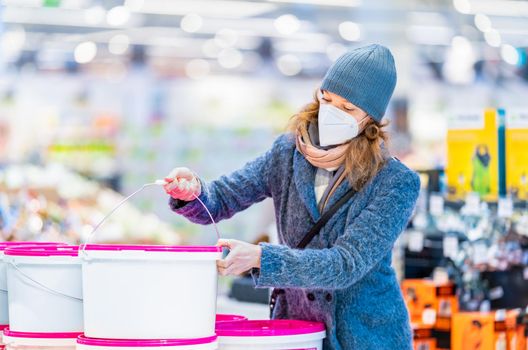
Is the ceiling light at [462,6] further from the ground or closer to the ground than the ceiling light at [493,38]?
further from the ground

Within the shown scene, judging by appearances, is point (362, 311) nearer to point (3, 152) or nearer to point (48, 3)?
point (48, 3)

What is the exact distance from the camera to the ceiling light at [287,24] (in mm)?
16750

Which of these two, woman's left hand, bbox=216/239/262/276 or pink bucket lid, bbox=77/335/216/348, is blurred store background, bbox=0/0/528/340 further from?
pink bucket lid, bbox=77/335/216/348

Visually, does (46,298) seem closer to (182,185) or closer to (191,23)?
(182,185)

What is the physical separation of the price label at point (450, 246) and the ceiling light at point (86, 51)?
1440 cm

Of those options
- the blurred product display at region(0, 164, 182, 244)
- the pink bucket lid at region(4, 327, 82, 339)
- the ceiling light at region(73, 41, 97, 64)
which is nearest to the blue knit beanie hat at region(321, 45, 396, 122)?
the pink bucket lid at region(4, 327, 82, 339)

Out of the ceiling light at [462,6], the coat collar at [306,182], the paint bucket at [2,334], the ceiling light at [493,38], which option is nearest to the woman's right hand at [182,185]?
the coat collar at [306,182]

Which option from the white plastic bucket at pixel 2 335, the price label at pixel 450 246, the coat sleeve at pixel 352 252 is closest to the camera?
the coat sleeve at pixel 352 252

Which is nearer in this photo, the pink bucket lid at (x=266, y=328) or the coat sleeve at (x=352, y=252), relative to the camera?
the coat sleeve at (x=352, y=252)

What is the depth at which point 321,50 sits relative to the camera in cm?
2136

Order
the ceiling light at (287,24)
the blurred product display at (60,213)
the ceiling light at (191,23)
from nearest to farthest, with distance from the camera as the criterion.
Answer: the blurred product display at (60,213) < the ceiling light at (191,23) < the ceiling light at (287,24)

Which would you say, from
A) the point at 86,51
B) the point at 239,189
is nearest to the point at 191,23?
the point at 86,51

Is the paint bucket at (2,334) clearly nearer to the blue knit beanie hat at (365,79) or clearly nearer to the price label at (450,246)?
the blue knit beanie hat at (365,79)

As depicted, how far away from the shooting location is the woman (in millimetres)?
2727
